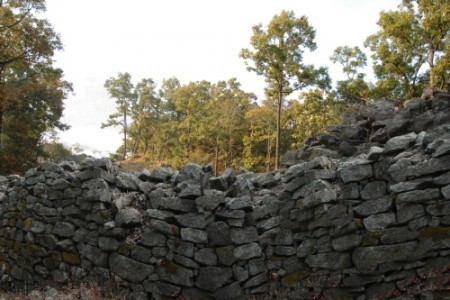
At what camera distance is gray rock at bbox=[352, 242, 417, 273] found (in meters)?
5.99

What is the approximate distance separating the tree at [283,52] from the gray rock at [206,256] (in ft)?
55.7

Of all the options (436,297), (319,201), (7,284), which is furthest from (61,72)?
(436,297)

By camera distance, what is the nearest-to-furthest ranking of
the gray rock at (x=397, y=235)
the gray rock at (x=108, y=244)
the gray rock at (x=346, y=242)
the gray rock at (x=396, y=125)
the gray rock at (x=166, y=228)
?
1. the gray rock at (x=397, y=235)
2. the gray rock at (x=346, y=242)
3. the gray rock at (x=166, y=228)
4. the gray rock at (x=108, y=244)
5. the gray rock at (x=396, y=125)

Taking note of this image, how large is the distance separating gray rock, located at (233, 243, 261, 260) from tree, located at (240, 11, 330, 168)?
55.4 feet

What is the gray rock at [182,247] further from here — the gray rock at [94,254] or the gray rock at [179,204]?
the gray rock at [94,254]

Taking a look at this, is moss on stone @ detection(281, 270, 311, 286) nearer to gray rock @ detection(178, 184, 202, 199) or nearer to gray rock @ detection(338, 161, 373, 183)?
gray rock @ detection(338, 161, 373, 183)

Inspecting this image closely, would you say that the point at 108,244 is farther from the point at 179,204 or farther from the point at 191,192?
the point at 191,192

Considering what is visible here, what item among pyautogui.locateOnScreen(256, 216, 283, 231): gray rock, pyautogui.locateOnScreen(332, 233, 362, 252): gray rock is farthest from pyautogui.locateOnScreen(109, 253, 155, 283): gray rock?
pyautogui.locateOnScreen(332, 233, 362, 252): gray rock

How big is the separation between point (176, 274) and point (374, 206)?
430 centimetres

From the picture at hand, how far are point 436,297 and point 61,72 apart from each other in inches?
996

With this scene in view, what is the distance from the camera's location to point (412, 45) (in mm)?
25125

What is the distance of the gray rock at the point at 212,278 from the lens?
23.0 feet

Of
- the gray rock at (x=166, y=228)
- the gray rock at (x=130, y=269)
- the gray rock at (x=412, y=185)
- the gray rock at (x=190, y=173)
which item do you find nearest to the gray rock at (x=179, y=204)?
the gray rock at (x=166, y=228)

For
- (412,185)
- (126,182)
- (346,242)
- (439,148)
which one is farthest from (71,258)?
(439,148)
